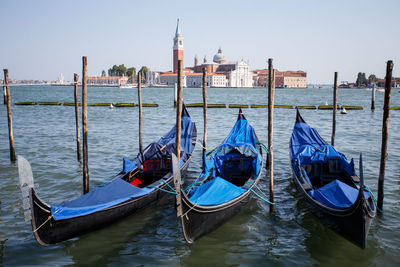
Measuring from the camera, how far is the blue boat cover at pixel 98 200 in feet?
14.7

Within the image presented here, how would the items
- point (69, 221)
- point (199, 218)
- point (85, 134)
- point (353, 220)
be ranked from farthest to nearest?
point (85, 134) → point (199, 218) → point (69, 221) → point (353, 220)

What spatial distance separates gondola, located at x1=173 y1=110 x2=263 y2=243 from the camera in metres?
4.61

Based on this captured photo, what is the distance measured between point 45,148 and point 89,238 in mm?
7041

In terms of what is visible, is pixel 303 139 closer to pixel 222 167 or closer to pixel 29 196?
pixel 222 167

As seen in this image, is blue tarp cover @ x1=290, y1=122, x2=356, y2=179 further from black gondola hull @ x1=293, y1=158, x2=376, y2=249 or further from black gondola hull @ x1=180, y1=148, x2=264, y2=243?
black gondola hull @ x1=180, y1=148, x2=264, y2=243

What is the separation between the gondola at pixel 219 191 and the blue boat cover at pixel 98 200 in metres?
0.91

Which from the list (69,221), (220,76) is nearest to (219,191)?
(69,221)

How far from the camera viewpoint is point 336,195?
16.6 feet

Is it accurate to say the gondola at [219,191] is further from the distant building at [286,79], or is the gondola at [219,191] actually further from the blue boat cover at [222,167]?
the distant building at [286,79]

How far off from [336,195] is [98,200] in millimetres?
3423

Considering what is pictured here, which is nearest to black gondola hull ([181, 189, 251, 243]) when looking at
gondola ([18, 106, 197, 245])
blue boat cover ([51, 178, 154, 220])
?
gondola ([18, 106, 197, 245])

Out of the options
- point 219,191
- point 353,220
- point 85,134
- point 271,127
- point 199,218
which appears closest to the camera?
point 353,220

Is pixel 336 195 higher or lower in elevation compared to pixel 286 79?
lower

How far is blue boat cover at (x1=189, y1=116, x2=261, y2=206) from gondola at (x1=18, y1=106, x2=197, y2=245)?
2.04 feet
